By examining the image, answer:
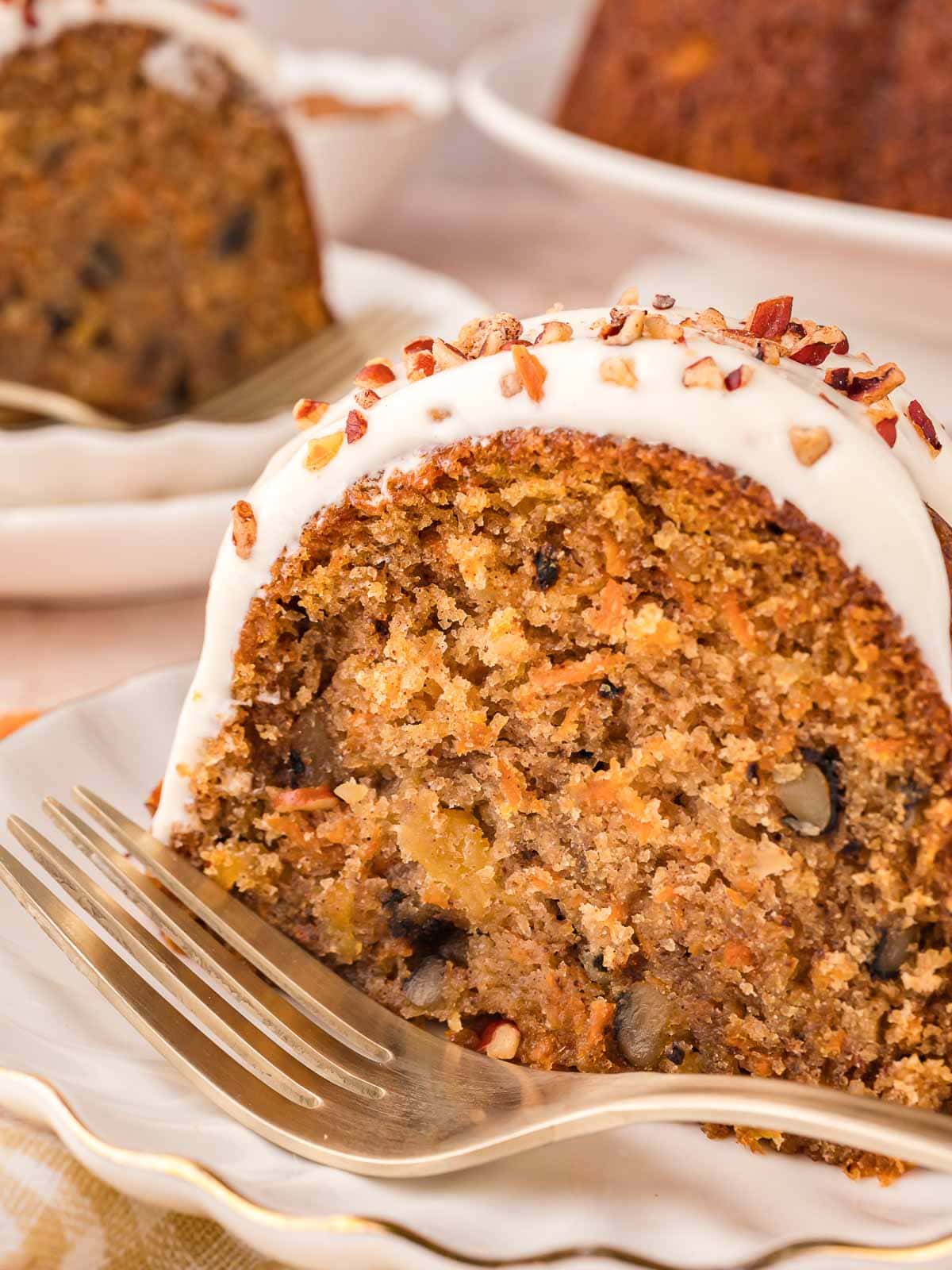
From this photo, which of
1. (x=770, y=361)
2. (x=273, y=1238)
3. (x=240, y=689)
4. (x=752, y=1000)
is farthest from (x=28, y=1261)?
(x=770, y=361)

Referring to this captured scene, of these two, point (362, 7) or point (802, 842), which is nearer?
point (802, 842)

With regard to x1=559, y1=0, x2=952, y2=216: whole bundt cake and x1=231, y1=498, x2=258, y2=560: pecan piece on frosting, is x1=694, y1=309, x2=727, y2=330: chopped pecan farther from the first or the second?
x1=559, y1=0, x2=952, y2=216: whole bundt cake

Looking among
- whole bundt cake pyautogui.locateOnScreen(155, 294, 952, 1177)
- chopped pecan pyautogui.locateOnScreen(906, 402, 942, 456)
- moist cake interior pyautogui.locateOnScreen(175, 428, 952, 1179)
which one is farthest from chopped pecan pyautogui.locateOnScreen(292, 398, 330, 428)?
chopped pecan pyautogui.locateOnScreen(906, 402, 942, 456)

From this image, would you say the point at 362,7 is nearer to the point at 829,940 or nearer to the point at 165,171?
A: the point at 165,171

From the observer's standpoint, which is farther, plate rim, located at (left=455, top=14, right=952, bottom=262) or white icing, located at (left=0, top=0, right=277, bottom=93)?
white icing, located at (left=0, top=0, right=277, bottom=93)

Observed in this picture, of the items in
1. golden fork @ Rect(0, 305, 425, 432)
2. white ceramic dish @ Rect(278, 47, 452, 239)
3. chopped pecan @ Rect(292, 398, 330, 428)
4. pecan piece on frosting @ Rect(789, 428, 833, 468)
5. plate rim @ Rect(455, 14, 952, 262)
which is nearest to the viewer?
pecan piece on frosting @ Rect(789, 428, 833, 468)

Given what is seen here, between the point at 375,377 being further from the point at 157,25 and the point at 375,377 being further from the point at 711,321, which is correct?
the point at 157,25
